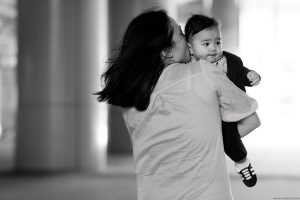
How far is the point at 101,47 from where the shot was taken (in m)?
9.04

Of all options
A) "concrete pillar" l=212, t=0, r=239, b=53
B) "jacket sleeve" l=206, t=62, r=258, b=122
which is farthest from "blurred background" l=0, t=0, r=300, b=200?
"jacket sleeve" l=206, t=62, r=258, b=122

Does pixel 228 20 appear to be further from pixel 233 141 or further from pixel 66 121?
pixel 233 141

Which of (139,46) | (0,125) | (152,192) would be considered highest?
(139,46)

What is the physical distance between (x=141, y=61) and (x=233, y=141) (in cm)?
52

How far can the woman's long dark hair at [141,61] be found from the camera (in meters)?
1.89

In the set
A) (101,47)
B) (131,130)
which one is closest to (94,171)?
(101,47)

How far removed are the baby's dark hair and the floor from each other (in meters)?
3.91

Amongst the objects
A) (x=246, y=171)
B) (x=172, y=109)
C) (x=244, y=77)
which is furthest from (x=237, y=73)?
(x=172, y=109)

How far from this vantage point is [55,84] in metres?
8.38

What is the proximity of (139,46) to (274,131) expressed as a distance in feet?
42.9

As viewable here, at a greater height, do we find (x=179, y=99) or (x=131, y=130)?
(x=179, y=99)

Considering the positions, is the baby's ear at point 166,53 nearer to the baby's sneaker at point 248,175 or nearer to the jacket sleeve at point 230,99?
the jacket sleeve at point 230,99

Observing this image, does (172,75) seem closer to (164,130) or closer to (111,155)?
(164,130)

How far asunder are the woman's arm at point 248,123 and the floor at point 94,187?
4.21m
